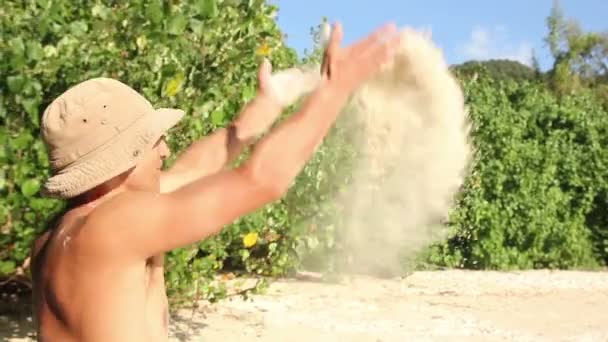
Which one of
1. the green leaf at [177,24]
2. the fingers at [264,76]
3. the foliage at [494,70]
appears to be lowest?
the fingers at [264,76]

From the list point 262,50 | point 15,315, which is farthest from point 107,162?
point 15,315

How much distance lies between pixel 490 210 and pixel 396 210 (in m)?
7.71

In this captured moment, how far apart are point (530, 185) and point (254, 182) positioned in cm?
977

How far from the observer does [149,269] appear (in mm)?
2068

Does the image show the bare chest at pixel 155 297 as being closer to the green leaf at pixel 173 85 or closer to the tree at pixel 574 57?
the green leaf at pixel 173 85

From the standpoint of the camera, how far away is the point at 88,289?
6.06ft

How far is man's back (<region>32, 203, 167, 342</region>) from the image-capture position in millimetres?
1827

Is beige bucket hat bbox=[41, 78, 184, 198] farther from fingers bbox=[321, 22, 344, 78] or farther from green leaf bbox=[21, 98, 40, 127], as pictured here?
green leaf bbox=[21, 98, 40, 127]

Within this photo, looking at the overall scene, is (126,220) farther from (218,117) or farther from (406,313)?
(406,313)

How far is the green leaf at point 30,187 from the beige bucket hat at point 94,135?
2156mm

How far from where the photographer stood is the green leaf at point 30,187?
4062 mm

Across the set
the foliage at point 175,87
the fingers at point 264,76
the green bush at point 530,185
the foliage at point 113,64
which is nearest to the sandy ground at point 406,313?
the foliage at point 175,87

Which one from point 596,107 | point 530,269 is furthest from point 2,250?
point 596,107

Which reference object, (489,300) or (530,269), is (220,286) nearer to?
(489,300)
